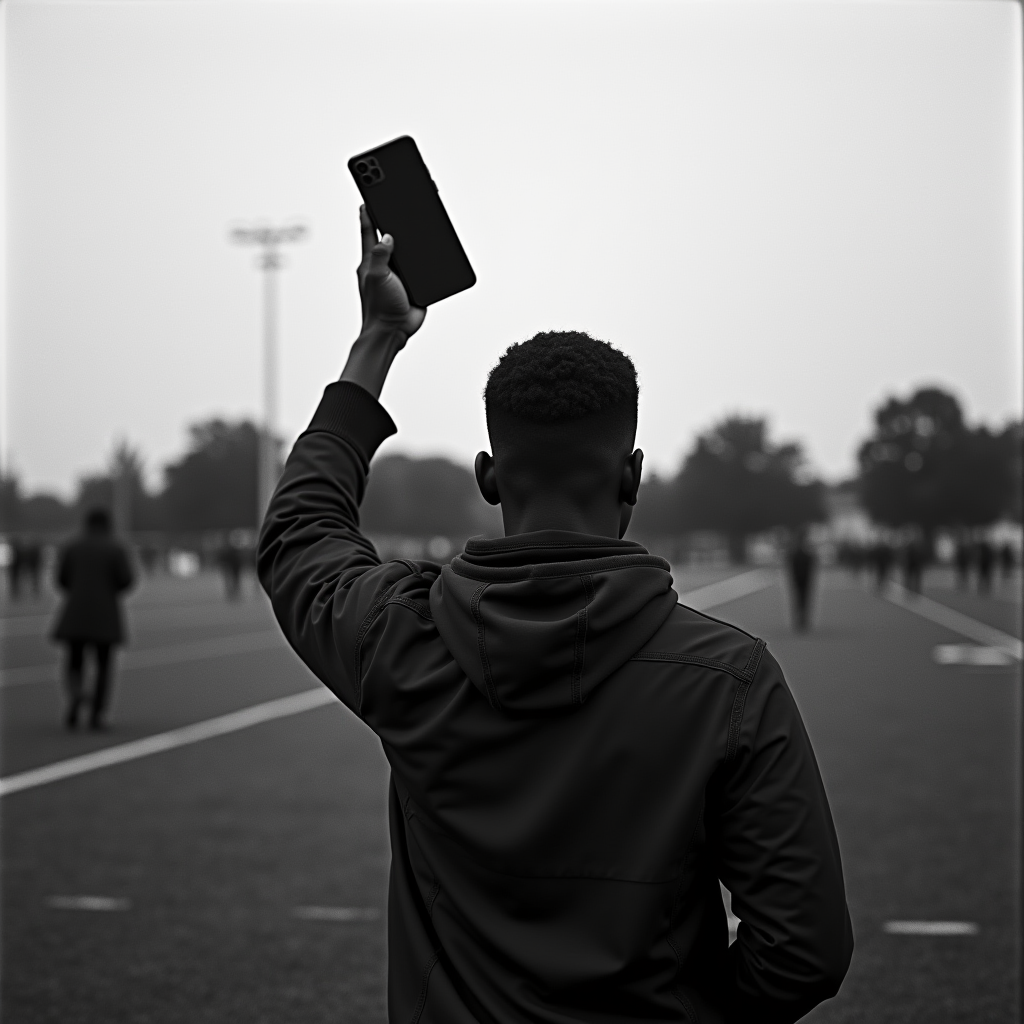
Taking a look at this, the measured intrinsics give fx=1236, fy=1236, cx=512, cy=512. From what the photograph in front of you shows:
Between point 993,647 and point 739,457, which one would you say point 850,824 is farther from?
point 739,457

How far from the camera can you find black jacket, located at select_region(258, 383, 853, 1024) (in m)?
1.63

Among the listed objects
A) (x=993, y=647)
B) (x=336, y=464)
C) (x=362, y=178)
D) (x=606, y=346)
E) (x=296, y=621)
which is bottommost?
(x=993, y=647)

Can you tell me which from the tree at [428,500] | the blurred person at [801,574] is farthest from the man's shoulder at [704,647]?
the tree at [428,500]

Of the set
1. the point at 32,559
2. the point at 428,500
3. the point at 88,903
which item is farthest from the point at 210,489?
the point at 88,903

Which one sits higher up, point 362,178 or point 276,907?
point 362,178

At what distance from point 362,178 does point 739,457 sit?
12007 cm

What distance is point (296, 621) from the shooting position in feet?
6.42

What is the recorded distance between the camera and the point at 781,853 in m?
1.62

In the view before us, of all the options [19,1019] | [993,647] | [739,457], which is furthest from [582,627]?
[739,457]

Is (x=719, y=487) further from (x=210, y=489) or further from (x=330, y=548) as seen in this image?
(x=330, y=548)

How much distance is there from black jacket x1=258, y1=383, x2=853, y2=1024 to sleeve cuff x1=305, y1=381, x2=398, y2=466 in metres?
0.41

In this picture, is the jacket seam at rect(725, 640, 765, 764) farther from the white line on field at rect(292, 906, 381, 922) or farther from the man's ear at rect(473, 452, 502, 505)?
the white line on field at rect(292, 906, 381, 922)

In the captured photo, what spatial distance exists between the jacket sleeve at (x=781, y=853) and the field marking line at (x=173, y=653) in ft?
45.5

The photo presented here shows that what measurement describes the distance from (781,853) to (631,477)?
1.84 ft
